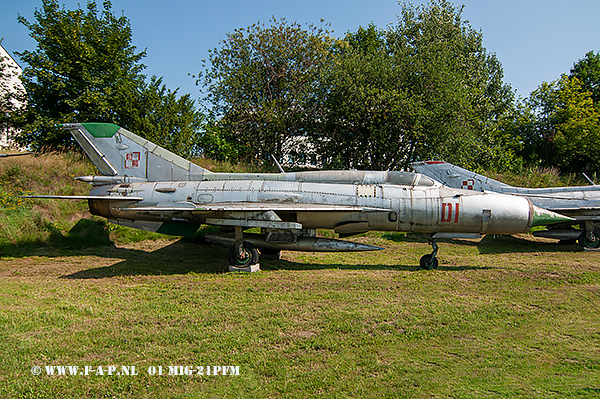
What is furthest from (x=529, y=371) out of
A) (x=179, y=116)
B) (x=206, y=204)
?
(x=179, y=116)

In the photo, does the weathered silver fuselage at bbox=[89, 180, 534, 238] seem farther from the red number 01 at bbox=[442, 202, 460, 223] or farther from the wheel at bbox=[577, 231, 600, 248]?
the wheel at bbox=[577, 231, 600, 248]

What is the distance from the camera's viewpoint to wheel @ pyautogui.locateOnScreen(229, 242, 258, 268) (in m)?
10.0

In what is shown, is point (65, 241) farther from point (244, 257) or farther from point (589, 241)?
point (589, 241)

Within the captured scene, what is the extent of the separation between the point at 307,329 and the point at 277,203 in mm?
4803

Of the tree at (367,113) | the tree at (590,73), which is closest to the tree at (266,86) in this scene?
the tree at (367,113)

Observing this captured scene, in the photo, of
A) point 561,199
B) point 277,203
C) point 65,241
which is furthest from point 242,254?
point 561,199

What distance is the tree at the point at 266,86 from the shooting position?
2138cm

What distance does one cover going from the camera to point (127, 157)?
11734mm

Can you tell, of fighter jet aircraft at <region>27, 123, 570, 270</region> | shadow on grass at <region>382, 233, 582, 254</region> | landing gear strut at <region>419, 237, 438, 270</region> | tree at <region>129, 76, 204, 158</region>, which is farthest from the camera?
tree at <region>129, 76, 204, 158</region>

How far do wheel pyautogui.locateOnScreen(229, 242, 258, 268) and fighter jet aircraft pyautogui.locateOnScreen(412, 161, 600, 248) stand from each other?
7890 mm

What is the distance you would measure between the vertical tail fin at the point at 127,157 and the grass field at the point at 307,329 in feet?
9.01

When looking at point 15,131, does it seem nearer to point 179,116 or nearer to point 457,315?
point 179,116

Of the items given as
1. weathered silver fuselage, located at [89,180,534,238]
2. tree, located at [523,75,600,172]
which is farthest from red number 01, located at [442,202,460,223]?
tree, located at [523,75,600,172]

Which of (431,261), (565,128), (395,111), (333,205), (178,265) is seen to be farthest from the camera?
(565,128)
